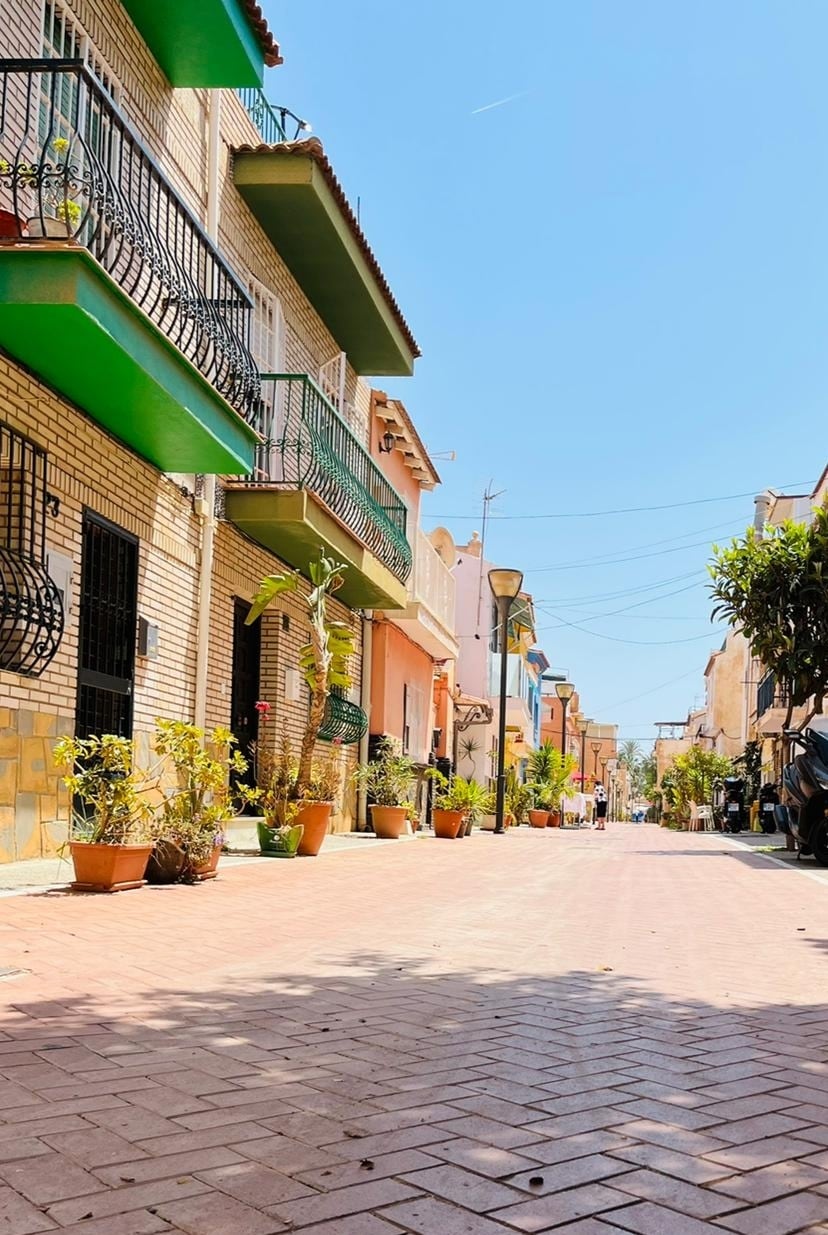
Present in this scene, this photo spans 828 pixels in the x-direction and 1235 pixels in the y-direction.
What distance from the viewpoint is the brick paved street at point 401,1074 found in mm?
Result: 2705

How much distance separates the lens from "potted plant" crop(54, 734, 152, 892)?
26.6ft

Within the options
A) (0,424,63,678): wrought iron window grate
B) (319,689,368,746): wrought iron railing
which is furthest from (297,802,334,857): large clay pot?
(0,424,63,678): wrought iron window grate

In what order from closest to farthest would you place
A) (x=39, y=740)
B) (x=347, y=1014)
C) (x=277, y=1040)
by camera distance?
1. (x=277, y=1040)
2. (x=347, y=1014)
3. (x=39, y=740)

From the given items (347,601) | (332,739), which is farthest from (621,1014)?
(347,601)

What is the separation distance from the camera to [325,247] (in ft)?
51.1

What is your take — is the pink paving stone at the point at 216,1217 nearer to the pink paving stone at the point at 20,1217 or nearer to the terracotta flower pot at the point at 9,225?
the pink paving stone at the point at 20,1217

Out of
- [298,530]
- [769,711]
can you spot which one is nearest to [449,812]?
[298,530]

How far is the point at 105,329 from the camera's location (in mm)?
8336

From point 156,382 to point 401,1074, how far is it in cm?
676

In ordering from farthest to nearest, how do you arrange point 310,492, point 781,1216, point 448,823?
point 448,823 < point 310,492 < point 781,1216

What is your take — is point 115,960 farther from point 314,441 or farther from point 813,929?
point 314,441

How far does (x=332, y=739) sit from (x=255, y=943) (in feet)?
36.7

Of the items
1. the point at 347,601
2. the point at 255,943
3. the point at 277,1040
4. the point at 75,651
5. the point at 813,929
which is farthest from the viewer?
the point at 347,601

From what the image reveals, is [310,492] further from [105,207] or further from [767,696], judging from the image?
[767,696]
